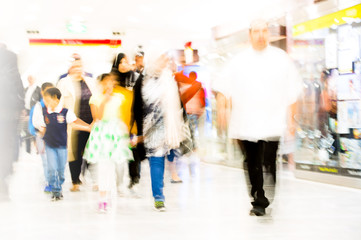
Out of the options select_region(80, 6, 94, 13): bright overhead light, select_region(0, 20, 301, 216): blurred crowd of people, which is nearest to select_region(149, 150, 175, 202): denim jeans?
select_region(0, 20, 301, 216): blurred crowd of people

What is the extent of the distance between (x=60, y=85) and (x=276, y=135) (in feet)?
10.8

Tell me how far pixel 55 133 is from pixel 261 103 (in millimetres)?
2395

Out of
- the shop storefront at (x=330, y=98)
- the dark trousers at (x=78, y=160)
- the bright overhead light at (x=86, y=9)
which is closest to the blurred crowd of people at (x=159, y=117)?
the dark trousers at (x=78, y=160)

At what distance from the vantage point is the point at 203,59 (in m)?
11.3

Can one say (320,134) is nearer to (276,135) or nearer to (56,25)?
(276,135)

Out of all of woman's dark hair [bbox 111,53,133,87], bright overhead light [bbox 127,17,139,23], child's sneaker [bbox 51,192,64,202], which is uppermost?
bright overhead light [bbox 127,17,139,23]

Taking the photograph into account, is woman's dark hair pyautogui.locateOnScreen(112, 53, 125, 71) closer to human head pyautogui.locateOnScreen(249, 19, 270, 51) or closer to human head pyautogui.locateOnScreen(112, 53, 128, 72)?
human head pyautogui.locateOnScreen(112, 53, 128, 72)

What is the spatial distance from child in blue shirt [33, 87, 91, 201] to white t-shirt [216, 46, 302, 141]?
2.13m

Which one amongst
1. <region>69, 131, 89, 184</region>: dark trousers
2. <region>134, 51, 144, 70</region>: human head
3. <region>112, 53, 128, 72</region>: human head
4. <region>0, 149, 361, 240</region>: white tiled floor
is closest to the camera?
<region>0, 149, 361, 240</region>: white tiled floor

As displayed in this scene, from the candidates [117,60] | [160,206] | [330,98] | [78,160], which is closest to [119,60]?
[117,60]

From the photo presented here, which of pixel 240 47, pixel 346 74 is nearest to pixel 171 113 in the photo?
pixel 346 74

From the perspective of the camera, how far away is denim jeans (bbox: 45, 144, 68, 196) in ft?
19.1

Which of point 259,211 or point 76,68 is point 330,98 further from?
point 76,68

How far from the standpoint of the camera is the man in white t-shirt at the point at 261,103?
449 cm
